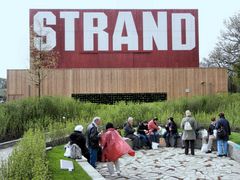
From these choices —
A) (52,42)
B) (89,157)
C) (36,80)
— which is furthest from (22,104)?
(52,42)

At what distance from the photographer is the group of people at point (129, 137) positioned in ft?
40.0

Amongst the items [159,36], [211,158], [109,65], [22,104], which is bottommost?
[211,158]

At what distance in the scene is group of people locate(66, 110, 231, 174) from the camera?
480 inches

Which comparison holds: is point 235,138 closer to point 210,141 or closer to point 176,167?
point 210,141

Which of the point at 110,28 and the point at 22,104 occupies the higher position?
the point at 110,28

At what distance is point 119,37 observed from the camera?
1534 inches

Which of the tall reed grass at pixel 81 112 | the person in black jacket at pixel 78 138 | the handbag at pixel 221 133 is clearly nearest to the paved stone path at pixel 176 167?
the handbag at pixel 221 133

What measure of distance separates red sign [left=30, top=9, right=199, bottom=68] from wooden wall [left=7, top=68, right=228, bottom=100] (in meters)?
2.20

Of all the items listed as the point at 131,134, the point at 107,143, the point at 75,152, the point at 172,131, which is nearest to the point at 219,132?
the point at 172,131

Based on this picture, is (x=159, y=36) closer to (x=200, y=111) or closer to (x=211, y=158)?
(x=200, y=111)

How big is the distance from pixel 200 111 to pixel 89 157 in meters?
14.2

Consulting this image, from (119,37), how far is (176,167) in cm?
2589

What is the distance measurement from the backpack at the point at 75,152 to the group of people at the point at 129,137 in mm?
277

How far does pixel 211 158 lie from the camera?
15.9 meters
